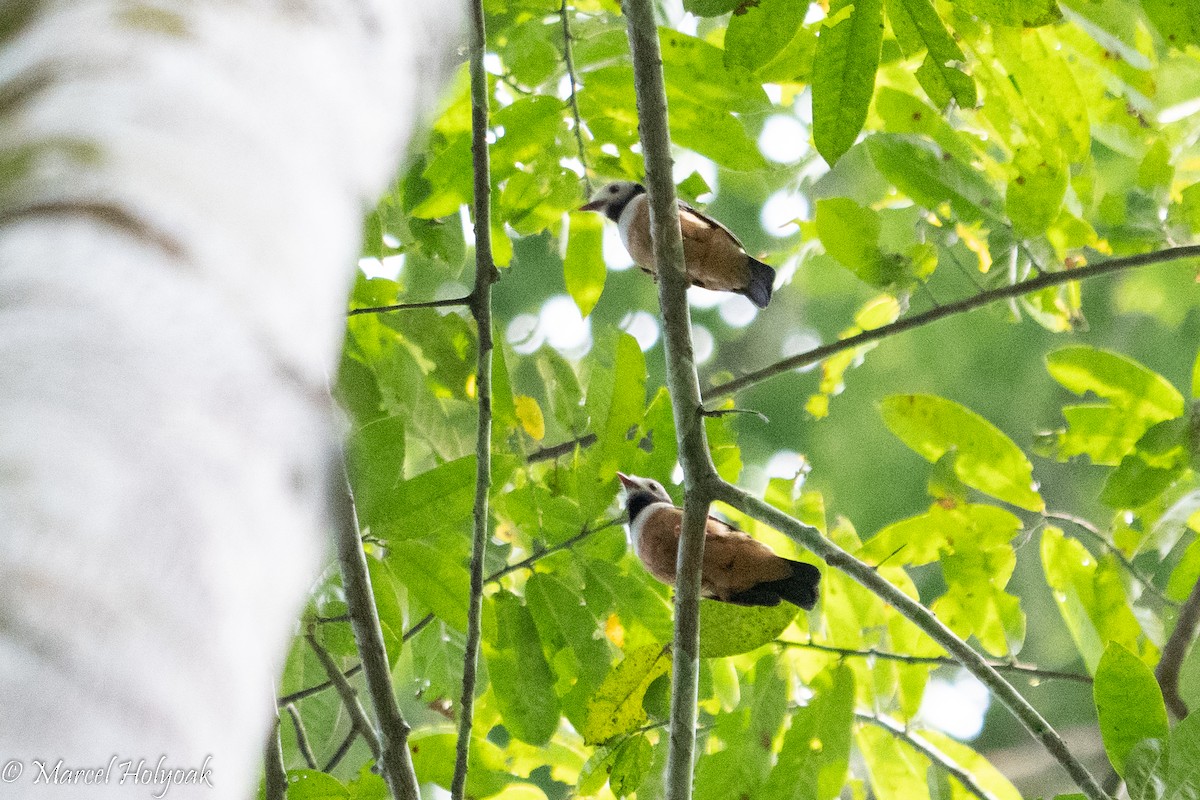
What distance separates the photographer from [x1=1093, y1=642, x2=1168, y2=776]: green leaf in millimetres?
1610

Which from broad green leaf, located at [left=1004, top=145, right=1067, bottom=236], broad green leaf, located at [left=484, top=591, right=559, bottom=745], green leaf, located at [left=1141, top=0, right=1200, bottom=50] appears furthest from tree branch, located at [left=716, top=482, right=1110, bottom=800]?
green leaf, located at [left=1141, top=0, right=1200, bottom=50]

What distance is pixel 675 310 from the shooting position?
1698mm

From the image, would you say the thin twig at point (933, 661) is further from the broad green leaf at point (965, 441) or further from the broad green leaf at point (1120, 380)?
the broad green leaf at point (1120, 380)

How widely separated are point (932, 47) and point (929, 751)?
1.30 m

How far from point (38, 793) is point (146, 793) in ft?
0.11

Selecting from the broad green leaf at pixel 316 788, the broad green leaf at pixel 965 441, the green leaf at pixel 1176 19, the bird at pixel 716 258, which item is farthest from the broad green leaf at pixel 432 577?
the green leaf at pixel 1176 19

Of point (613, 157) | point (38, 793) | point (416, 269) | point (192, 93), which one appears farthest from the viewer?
point (416, 269)

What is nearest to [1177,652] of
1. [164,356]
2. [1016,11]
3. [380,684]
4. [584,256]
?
[1016,11]

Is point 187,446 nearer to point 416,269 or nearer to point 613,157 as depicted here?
point 613,157

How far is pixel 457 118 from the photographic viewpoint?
2.50 meters

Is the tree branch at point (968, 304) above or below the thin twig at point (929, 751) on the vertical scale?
above

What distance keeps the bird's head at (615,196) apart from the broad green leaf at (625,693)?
1163 millimetres

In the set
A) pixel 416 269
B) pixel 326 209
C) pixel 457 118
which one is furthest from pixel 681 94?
pixel 326 209

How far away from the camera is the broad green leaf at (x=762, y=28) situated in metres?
1.70
